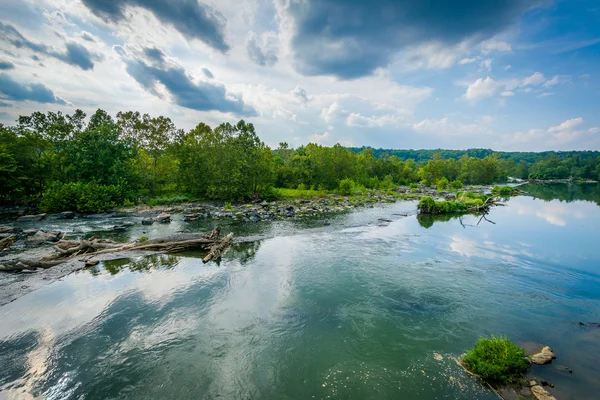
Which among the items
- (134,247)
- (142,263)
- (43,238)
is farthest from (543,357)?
(43,238)

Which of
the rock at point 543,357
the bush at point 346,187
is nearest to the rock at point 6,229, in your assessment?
the rock at point 543,357

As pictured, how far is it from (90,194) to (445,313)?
118 ft

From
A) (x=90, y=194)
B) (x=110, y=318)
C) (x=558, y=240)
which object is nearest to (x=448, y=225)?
(x=558, y=240)

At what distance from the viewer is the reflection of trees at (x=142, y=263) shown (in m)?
14.9

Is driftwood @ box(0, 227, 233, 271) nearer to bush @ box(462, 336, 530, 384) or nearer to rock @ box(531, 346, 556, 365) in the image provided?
bush @ box(462, 336, 530, 384)

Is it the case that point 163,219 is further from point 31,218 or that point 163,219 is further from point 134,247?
point 31,218

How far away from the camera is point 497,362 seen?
7551 millimetres

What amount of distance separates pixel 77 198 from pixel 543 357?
1539 inches

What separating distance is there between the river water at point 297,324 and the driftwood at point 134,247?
1455mm

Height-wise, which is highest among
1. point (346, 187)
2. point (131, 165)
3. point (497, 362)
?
point (131, 165)

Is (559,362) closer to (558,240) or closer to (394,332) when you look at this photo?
(394,332)

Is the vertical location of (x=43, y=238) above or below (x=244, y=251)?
above

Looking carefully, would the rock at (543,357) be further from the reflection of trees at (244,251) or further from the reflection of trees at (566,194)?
the reflection of trees at (566,194)

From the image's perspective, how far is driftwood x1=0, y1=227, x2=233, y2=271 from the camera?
1489cm
